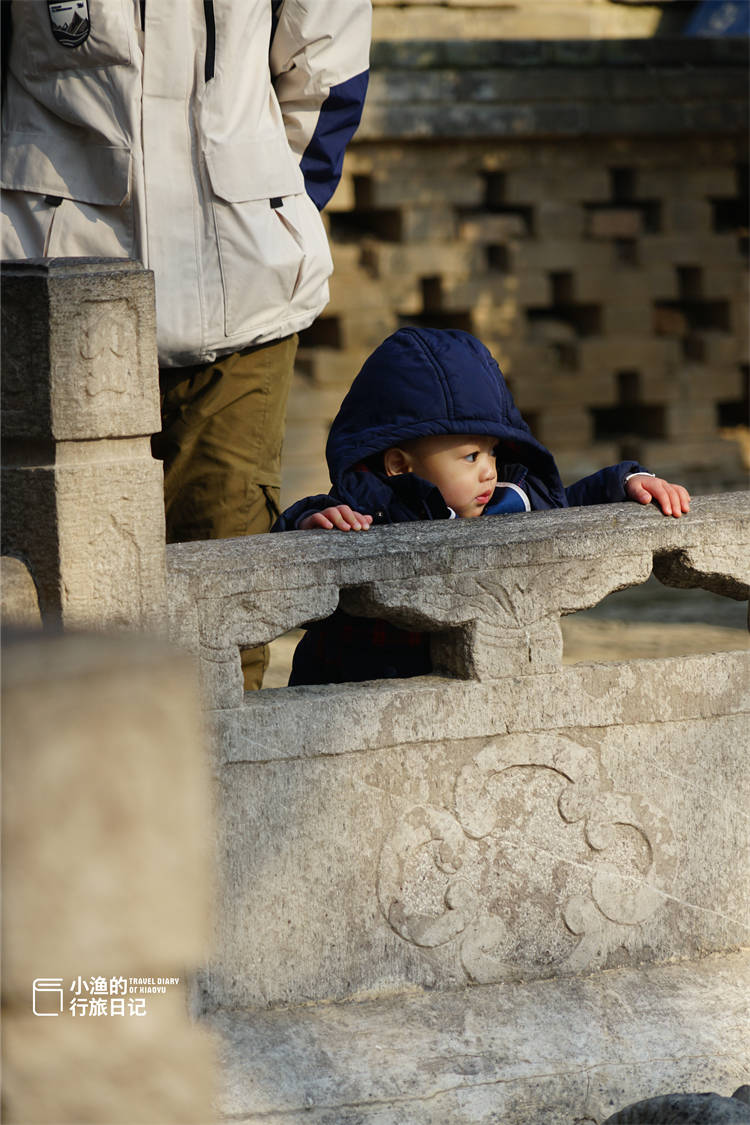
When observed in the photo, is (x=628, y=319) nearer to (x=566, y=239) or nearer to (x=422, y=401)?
(x=566, y=239)

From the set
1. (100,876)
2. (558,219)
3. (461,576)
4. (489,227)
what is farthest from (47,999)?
(558,219)

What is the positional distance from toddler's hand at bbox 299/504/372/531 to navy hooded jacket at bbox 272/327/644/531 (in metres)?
0.17

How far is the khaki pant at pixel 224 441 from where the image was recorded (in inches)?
99.7

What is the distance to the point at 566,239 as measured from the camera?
6.79m

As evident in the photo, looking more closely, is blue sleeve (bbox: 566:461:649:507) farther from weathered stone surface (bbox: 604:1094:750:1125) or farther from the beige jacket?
weathered stone surface (bbox: 604:1094:750:1125)

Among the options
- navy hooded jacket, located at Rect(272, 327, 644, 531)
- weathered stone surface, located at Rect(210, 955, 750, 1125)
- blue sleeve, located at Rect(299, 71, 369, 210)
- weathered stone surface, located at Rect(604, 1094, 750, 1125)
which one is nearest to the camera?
weathered stone surface, located at Rect(604, 1094, 750, 1125)

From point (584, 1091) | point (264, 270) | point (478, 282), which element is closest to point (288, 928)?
point (584, 1091)

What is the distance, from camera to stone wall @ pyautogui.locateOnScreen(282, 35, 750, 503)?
641 cm

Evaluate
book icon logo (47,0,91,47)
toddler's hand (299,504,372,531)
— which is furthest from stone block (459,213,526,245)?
toddler's hand (299,504,372,531)

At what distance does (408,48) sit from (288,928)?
5.00 meters

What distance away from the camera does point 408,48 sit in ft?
20.6

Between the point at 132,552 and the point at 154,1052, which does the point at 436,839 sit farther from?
the point at 154,1052

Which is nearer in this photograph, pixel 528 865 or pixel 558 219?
pixel 528 865

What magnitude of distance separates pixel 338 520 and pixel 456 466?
41 cm
